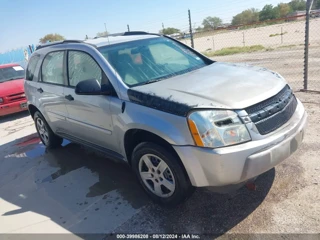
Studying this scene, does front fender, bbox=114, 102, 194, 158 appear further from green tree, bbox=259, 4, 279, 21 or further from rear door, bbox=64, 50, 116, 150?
green tree, bbox=259, 4, 279, 21

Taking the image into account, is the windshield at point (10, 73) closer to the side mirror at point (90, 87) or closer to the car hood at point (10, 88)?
the car hood at point (10, 88)

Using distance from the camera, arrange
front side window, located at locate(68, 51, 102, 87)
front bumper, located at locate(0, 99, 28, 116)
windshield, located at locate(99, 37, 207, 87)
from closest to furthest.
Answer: windshield, located at locate(99, 37, 207, 87) < front side window, located at locate(68, 51, 102, 87) < front bumper, located at locate(0, 99, 28, 116)

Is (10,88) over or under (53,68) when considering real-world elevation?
under

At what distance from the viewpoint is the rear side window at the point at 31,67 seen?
15.8 feet

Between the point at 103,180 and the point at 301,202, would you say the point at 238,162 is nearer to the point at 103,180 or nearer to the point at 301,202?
the point at 301,202

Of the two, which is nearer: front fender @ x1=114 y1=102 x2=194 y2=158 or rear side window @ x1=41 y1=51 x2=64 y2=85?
front fender @ x1=114 y1=102 x2=194 y2=158

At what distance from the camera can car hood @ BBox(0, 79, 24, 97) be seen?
7.81 metres

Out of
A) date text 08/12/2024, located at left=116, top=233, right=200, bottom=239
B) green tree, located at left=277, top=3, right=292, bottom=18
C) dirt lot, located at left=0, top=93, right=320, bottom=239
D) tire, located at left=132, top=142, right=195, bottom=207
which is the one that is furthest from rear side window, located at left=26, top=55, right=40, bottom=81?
green tree, located at left=277, top=3, right=292, bottom=18

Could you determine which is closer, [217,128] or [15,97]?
[217,128]

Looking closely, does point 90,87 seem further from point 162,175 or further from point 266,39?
point 266,39

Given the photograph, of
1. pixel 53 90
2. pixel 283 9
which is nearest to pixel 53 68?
pixel 53 90

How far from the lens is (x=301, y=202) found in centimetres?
272

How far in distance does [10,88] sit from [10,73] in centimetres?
143

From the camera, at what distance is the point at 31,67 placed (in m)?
4.98
